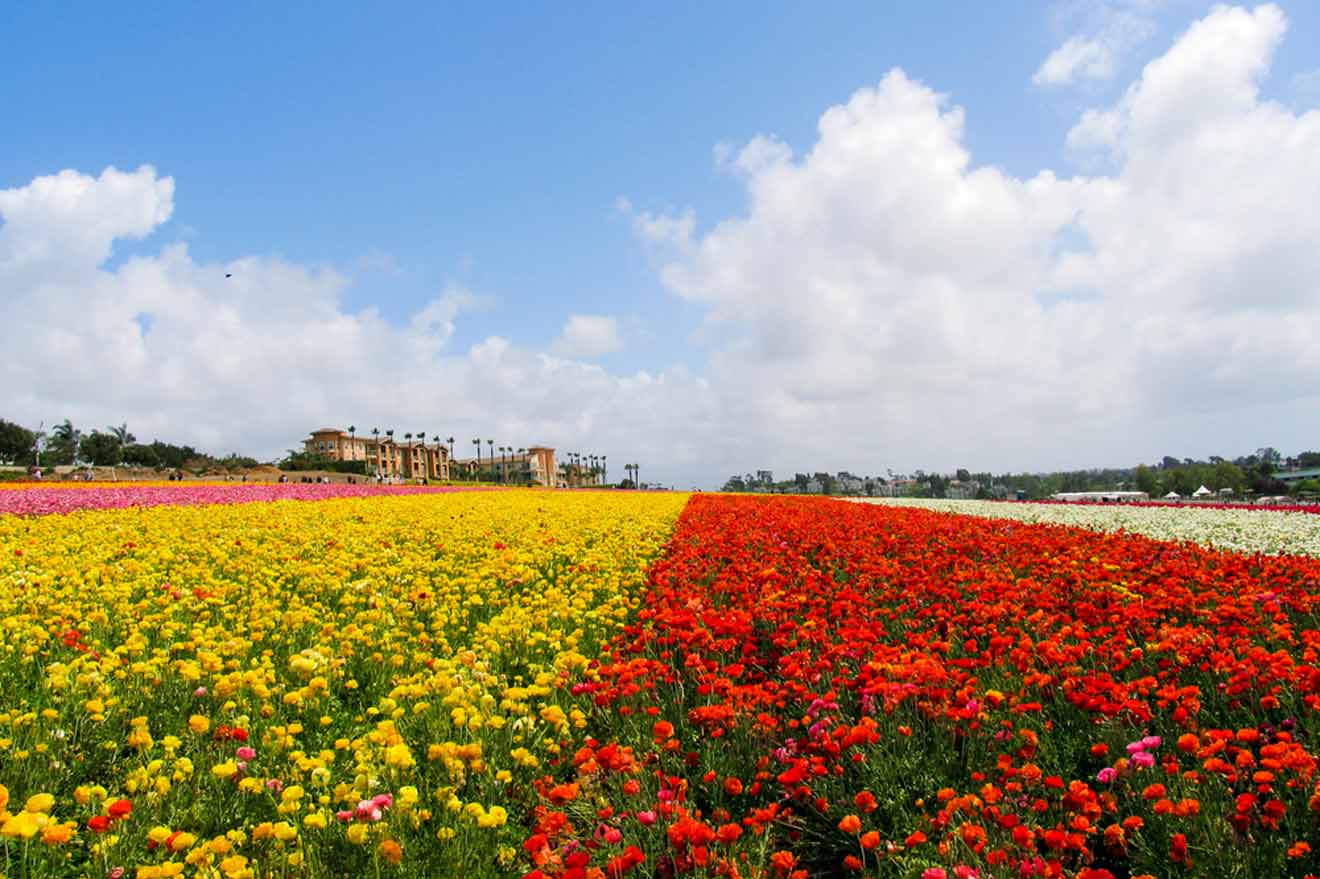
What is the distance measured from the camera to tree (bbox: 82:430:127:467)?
89.7 m

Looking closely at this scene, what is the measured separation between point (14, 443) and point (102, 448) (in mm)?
11034

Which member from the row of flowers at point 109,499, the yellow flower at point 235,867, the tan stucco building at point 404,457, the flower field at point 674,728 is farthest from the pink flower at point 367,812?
the tan stucco building at point 404,457

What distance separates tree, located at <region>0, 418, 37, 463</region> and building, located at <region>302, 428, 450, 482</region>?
5907cm

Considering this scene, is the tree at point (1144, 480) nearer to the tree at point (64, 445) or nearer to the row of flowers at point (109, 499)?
the row of flowers at point (109, 499)

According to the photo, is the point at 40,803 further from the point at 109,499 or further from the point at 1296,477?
the point at 1296,477

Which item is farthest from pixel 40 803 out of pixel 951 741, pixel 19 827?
pixel 951 741

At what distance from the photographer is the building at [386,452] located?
14462 centimetres

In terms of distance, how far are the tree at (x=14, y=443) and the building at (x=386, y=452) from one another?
5907 centimetres

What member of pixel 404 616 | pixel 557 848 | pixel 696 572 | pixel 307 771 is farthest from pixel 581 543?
pixel 557 848

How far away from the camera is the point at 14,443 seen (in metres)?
80.4

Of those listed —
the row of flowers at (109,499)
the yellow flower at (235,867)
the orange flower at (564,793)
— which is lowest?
the yellow flower at (235,867)

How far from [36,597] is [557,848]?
5.64 meters

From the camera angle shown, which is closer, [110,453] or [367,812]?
[367,812]

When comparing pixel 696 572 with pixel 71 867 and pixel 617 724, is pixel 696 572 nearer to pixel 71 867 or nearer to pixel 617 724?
pixel 617 724
